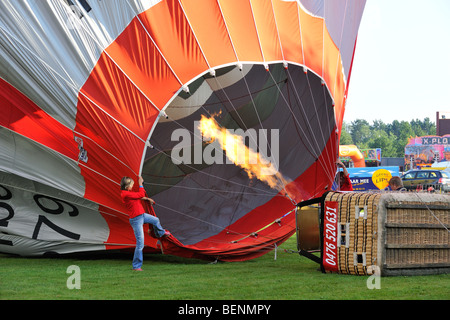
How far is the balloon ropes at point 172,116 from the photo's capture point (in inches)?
259

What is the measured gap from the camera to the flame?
29.9 feet

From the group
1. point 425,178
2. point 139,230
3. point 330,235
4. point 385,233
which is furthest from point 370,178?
point 139,230

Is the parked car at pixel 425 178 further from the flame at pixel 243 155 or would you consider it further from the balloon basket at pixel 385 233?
the balloon basket at pixel 385 233

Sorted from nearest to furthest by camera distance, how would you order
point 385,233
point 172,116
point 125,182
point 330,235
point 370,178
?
point 385,233 < point 330,235 < point 125,182 < point 172,116 < point 370,178

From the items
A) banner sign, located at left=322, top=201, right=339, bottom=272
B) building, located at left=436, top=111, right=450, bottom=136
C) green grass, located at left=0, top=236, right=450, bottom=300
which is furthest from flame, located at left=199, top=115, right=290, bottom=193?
building, located at left=436, top=111, right=450, bottom=136

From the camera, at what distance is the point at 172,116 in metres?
8.77

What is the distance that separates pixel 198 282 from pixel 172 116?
356cm

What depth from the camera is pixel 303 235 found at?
292 inches

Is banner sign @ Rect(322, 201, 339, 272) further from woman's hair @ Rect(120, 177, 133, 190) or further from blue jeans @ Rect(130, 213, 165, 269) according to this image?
woman's hair @ Rect(120, 177, 133, 190)

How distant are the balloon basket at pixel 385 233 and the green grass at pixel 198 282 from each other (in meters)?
0.14

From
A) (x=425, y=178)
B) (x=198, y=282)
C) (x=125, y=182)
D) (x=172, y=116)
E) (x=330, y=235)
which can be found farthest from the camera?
(x=425, y=178)

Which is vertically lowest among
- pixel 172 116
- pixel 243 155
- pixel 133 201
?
pixel 133 201

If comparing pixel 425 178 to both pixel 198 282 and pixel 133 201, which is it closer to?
pixel 133 201

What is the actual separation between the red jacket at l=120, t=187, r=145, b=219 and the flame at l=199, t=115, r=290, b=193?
2.76m
